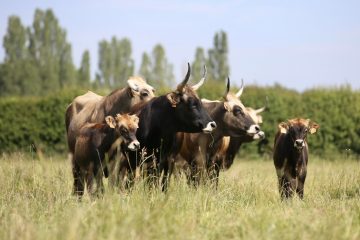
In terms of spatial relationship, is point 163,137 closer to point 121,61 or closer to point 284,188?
point 284,188

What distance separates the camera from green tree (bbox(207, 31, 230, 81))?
52.8 meters

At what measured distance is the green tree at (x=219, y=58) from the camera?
52.8 m

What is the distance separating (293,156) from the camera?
997 cm

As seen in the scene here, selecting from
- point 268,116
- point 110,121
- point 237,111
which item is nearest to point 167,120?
point 110,121

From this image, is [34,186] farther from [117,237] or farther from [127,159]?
[117,237]

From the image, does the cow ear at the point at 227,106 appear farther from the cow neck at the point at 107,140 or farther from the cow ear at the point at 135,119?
the cow neck at the point at 107,140

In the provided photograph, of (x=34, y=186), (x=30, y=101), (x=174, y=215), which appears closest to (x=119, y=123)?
(x=34, y=186)

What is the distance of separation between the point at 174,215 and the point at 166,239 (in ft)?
2.01

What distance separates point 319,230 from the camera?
216 inches

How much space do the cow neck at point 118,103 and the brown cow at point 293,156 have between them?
264 centimetres

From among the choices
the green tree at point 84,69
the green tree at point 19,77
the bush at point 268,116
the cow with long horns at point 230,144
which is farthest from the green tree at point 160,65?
the cow with long horns at point 230,144

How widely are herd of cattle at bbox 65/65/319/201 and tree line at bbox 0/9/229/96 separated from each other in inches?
1281

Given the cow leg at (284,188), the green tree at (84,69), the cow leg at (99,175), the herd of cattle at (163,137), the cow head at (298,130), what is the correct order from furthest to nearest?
1. the green tree at (84,69)
2. the cow head at (298,130)
3. the cow leg at (284,188)
4. the herd of cattle at (163,137)
5. the cow leg at (99,175)

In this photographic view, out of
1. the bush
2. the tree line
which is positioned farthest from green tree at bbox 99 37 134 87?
the bush
